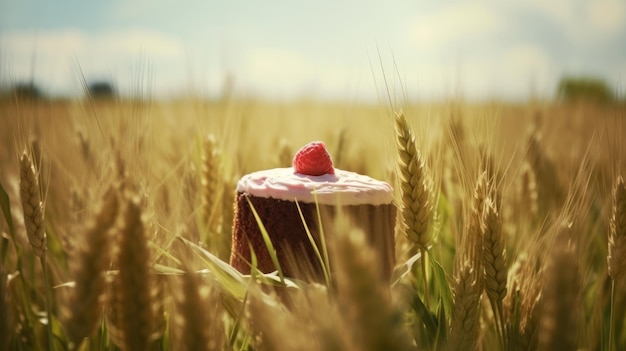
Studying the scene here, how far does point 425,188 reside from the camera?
4.50ft

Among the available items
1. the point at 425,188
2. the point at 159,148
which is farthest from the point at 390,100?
the point at 159,148

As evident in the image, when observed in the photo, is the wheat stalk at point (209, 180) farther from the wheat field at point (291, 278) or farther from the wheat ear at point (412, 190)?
the wheat ear at point (412, 190)

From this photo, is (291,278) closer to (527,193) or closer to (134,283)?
(134,283)

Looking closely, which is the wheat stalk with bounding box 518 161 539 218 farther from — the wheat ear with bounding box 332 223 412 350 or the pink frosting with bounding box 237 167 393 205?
the wheat ear with bounding box 332 223 412 350

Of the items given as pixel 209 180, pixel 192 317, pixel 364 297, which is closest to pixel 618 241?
pixel 364 297

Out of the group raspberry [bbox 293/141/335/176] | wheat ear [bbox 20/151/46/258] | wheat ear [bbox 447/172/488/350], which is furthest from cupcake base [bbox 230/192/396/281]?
wheat ear [bbox 20/151/46/258]

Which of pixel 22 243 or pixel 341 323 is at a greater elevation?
pixel 341 323

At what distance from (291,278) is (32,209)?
666 mm

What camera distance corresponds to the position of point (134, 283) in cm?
88

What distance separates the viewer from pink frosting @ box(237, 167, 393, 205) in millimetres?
1488

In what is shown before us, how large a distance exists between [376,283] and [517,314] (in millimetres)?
836

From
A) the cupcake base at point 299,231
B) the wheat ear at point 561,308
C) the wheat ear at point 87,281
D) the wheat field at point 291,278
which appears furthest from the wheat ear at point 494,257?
the wheat ear at point 87,281

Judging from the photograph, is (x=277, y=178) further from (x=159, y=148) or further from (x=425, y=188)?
(x=159, y=148)

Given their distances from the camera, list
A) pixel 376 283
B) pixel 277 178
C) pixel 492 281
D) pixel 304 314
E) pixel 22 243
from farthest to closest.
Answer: pixel 22 243 → pixel 277 178 → pixel 492 281 → pixel 304 314 → pixel 376 283
